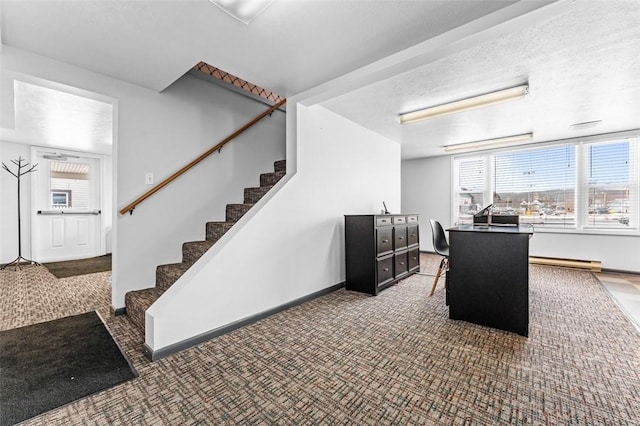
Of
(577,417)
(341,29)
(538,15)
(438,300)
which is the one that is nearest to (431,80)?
(538,15)

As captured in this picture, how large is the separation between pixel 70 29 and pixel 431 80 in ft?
10.2

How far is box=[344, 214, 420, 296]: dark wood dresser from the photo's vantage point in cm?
348

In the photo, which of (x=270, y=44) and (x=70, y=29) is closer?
(x=70, y=29)

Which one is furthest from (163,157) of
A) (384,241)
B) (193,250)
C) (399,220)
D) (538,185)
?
(538,185)

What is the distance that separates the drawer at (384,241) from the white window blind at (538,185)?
3508mm

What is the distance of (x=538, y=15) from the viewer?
175 centimetres

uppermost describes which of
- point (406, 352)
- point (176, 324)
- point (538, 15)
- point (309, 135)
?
point (538, 15)

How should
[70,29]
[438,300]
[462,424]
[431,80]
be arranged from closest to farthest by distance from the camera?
[462,424] < [70,29] < [431,80] < [438,300]

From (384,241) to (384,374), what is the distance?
2004 mm

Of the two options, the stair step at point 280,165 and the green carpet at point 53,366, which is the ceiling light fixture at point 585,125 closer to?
the stair step at point 280,165

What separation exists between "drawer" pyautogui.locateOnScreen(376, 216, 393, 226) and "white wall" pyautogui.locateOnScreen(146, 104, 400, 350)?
555 mm

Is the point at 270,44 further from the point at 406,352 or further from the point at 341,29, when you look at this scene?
the point at 406,352

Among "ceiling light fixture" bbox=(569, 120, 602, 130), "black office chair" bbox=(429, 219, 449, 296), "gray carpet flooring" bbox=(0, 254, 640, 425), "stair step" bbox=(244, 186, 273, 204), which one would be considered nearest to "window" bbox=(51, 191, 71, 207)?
"gray carpet flooring" bbox=(0, 254, 640, 425)

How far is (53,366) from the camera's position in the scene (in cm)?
192
